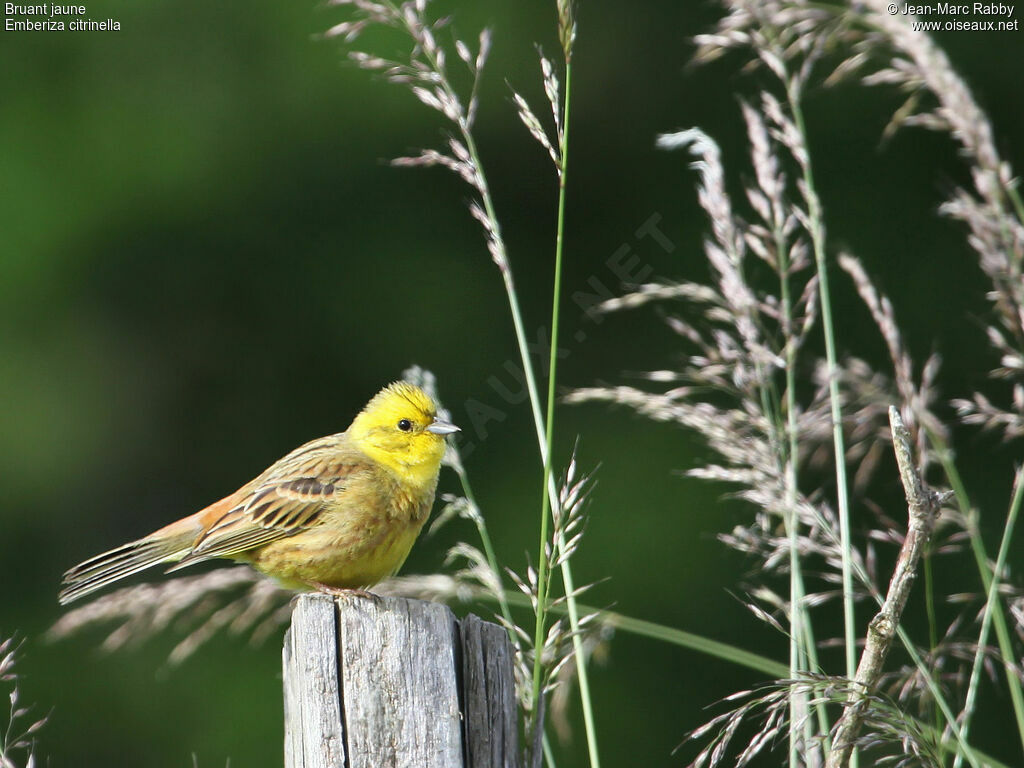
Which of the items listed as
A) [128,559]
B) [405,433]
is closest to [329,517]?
[405,433]

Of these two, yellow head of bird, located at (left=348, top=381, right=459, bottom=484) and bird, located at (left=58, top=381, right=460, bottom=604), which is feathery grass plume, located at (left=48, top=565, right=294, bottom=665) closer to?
bird, located at (left=58, top=381, right=460, bottom=604)

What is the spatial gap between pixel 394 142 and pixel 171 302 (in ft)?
6.49

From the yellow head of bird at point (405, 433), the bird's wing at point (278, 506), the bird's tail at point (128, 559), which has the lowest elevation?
the bird's tail at point (128, 559)

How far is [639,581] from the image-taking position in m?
8.18

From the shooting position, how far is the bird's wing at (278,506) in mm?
3725

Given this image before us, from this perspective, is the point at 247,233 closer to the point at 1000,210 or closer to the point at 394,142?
the point at 394,142

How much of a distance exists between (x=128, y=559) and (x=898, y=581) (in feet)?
7.68

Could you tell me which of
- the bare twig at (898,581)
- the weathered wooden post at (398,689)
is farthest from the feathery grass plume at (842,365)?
the weathered wooden post at (398,689)

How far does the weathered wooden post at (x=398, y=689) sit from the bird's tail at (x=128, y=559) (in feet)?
4.59

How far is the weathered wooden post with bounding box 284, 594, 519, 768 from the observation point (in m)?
2.29

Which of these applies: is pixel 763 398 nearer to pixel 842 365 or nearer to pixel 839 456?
pixel 839 456


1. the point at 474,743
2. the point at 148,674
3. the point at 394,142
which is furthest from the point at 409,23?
the point at 148,674

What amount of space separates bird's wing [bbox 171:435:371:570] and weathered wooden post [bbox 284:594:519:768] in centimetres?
132

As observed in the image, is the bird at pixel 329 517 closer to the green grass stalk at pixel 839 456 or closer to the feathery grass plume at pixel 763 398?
the feathery grass plume at pixel 763 398
